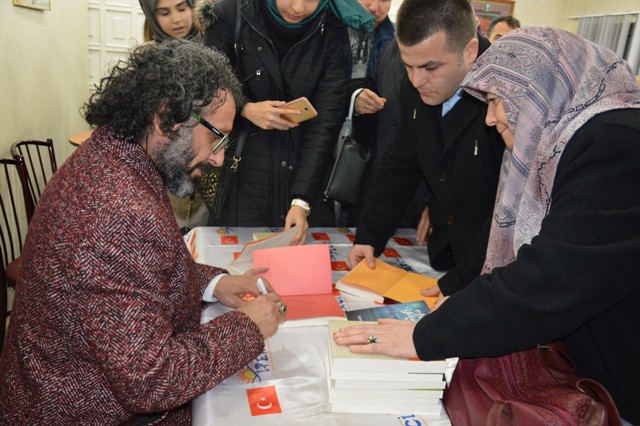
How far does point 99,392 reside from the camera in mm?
1184

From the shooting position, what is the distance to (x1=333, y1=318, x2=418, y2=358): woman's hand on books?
46.3 inches

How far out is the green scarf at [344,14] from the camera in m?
2.32

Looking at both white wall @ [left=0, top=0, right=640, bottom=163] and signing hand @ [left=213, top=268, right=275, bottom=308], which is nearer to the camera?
signing hand @ [left=213, top=268, right=275, bottom=308]

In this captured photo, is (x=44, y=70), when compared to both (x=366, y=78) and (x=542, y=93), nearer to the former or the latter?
(x=366, y=78)

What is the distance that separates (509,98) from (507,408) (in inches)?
29.4

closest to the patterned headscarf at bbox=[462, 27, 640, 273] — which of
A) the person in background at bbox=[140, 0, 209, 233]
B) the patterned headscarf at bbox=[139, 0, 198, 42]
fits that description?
the person in background at bbox=[140, 0, 209, 233]

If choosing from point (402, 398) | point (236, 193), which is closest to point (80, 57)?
point (236, 193)

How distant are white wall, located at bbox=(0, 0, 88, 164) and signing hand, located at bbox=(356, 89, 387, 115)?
7.44ft

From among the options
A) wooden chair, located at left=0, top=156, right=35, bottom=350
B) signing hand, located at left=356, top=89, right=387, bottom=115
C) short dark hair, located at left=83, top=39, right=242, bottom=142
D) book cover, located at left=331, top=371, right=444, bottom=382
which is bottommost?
wooden chair, located at left=0, top=156, right=35, bottom=350

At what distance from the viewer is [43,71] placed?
14.1 feet

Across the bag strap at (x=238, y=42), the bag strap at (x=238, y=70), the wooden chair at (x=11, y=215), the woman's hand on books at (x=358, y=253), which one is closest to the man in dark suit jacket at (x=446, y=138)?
the woman's hand on books at (x=358, y=253)

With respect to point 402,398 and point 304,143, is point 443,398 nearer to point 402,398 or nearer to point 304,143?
point 402,398

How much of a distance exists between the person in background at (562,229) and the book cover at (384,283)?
0.41 metres

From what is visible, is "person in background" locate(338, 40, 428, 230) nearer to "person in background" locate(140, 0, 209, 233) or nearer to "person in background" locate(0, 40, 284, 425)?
"person in background" locate(140, 0, 209, 233)
